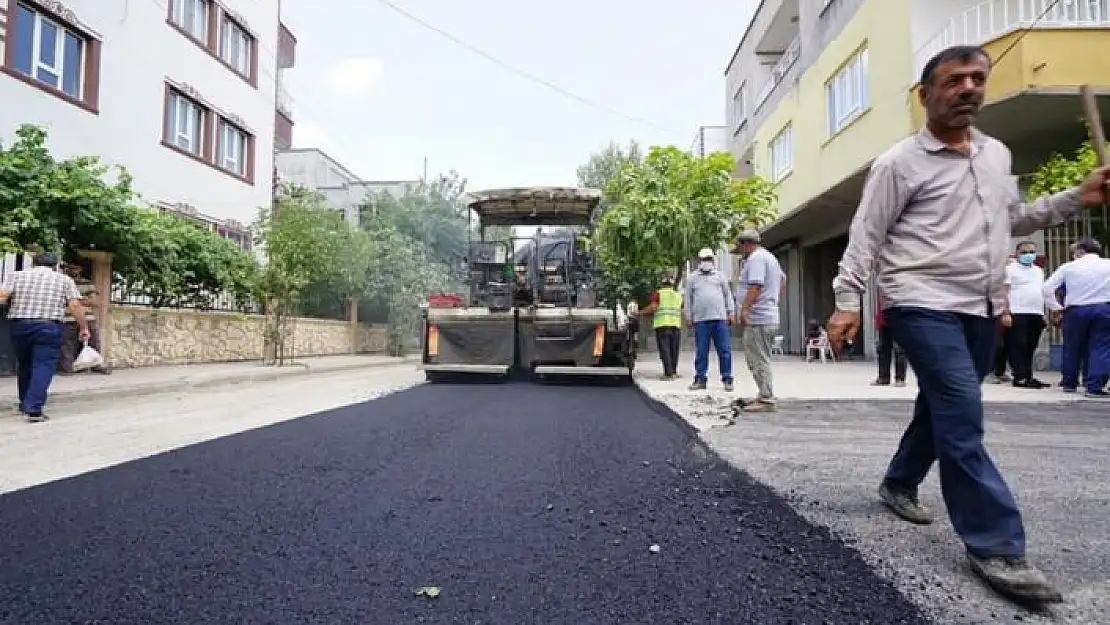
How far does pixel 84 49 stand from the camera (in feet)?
46.1

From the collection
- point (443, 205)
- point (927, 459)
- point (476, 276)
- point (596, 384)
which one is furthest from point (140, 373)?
point (443, 205)

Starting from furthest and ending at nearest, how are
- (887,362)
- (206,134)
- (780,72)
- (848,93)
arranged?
1. (780,72)
2. (206,134)
3. (848,93)
4. (887,362)

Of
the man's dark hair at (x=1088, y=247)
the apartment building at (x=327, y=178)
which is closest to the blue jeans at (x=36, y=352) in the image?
the man's dark hair at (x=1088, y=247)

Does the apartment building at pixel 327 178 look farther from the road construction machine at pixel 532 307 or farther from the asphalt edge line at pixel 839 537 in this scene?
the asphalt edge line at pixel 839 537

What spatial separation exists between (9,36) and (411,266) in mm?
13195

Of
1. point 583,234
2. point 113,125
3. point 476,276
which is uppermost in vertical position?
point 113,125

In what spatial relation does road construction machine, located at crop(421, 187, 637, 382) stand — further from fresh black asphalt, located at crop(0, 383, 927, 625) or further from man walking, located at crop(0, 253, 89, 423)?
fresh black asphalt, located at crop(0, 383, 927, 625)

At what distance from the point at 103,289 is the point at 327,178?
26700 millimetres

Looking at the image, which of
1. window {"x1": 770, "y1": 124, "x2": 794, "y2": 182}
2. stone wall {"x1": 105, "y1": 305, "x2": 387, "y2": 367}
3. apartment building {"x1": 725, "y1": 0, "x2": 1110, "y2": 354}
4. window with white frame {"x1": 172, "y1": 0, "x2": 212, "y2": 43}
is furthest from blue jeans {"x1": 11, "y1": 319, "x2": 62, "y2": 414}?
window {"x1": 770, "y1": 124, "x2": 794, "y2": 182}

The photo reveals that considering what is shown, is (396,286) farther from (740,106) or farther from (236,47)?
(740,106)

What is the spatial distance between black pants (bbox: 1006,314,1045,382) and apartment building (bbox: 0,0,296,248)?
51.4 ft

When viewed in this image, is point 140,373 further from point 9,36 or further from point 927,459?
point 927,459

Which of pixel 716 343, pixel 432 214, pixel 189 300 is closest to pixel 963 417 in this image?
pixel 716 343

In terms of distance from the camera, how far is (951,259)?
2.40 metres
